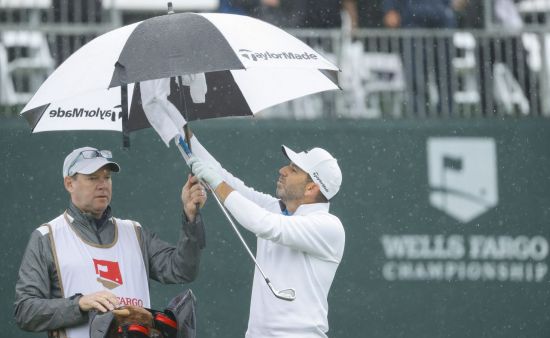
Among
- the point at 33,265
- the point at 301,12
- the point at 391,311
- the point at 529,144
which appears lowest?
the point at 391,311

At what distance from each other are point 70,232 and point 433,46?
492cm

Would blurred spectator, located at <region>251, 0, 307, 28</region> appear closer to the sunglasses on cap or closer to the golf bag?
the sunglasses on cap

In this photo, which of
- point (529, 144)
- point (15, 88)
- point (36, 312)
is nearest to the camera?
point (36, 312)

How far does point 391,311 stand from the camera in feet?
30.5

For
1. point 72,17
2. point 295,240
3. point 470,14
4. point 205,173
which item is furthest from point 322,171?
point 470,14

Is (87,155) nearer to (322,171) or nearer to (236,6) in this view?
(322,171)

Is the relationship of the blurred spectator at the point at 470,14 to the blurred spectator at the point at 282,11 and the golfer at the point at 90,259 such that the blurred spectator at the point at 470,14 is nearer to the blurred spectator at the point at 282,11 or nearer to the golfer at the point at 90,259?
the blurred spectator at the point at 282,11

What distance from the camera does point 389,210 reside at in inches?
370

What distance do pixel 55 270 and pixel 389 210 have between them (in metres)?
4.33

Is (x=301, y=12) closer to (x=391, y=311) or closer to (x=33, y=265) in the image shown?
(x=391, y=311)

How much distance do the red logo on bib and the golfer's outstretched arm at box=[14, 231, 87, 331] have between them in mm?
180

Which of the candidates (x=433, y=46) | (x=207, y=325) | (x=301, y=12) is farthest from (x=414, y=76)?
(x=207, y=325)

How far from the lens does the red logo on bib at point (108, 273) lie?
5578 mm

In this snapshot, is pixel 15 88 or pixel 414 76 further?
pixel 414 76
